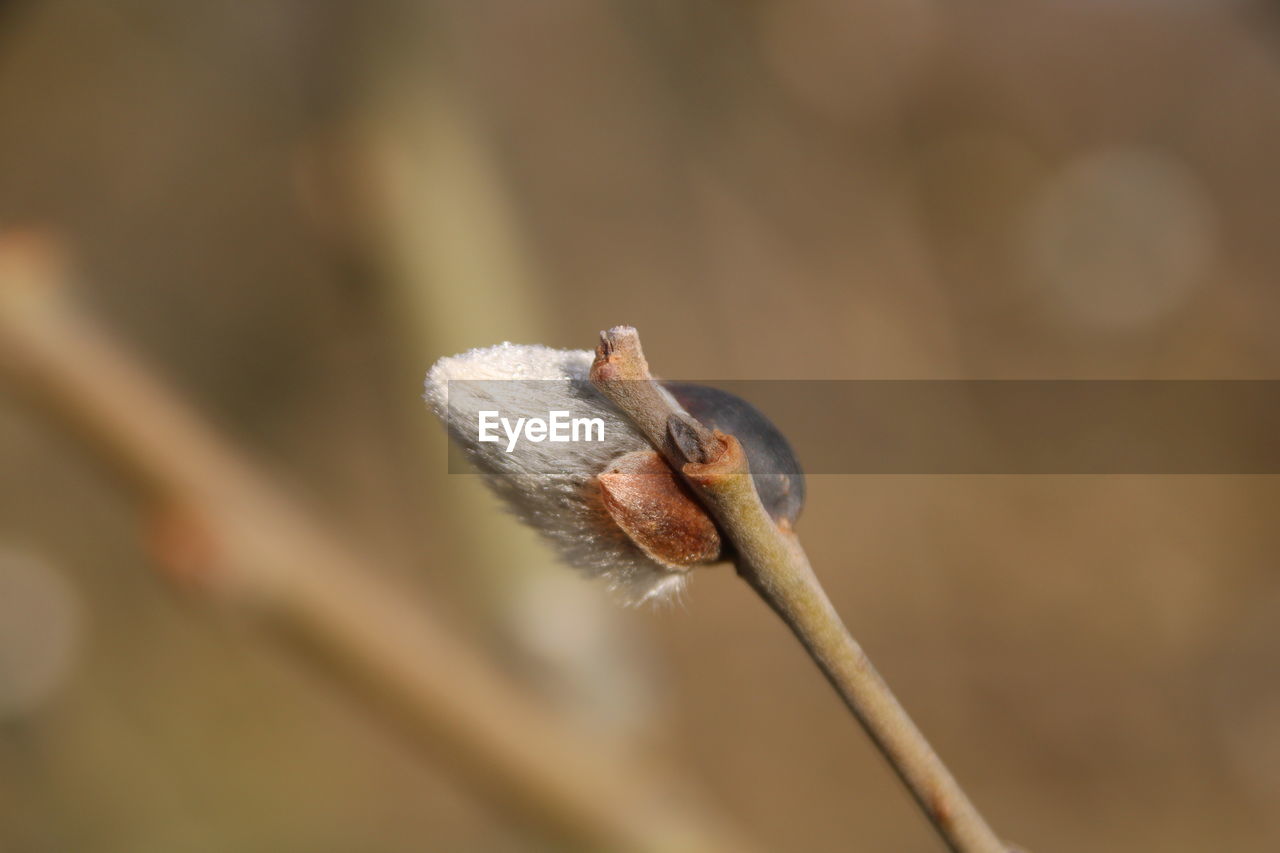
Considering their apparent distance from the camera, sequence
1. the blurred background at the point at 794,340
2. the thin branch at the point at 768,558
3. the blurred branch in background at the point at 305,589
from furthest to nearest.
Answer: the blurred background at the point at 794,340 → the blurred branch in background at the point at 305,589 → the thin branch at the point at 768,558

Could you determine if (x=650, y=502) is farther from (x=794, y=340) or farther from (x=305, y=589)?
(x=794, y=340)

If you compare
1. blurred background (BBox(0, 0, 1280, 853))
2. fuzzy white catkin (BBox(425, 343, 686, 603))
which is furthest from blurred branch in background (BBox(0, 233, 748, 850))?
blurred background (BBox(0, 0, 1280, 853))

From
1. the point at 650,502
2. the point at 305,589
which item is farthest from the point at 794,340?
the point at 650,502

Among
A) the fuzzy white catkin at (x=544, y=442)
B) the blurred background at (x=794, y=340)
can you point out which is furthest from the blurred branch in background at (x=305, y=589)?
the blurred background at (x=794, y=340)

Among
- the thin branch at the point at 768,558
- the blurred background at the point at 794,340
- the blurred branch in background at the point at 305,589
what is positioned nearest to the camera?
the thin branch at the point at 768,558

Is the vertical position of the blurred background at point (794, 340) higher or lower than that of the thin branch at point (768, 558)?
higher

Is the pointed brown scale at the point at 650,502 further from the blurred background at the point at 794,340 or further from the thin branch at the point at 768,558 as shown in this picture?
the blurred background at the point at 794,340

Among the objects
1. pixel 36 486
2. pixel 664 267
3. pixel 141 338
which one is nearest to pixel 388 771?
pixel 36 486
